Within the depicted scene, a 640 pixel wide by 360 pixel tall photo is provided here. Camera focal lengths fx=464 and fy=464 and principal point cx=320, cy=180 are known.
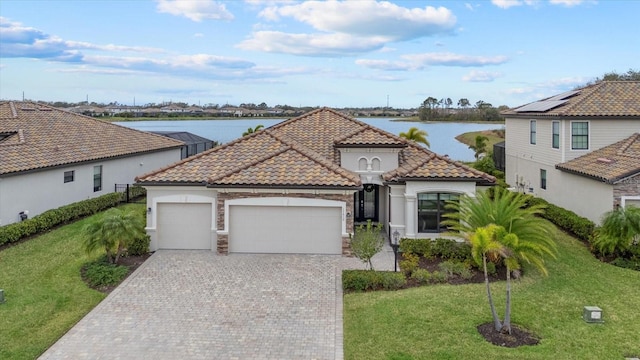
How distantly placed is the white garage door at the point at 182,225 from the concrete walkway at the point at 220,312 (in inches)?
39.6

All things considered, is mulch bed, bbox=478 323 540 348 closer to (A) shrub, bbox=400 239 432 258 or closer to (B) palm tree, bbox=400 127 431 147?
(A) shrub, bbox=400 239 432 258

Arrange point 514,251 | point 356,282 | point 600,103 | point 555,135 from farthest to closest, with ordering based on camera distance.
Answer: point 555,135 → point 600,103 → point 356,282 → point 514,251

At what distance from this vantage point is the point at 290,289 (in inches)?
519

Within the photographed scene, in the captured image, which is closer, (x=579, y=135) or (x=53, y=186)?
(x=53, y=186)

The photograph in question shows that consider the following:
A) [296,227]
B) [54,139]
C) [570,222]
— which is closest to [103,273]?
[296,227]

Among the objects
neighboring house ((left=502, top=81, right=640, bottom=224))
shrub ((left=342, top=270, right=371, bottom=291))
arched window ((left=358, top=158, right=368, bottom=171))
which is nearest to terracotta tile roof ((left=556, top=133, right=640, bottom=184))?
neighboring house ((left=502, top=81, right=640, bottom=224))

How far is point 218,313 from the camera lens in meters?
11.6

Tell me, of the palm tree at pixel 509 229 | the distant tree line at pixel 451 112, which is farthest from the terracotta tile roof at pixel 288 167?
the distant tree line at pixel 451 112

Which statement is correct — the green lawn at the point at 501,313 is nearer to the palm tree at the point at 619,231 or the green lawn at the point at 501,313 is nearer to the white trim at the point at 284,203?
the palm tree at the point at 619,231

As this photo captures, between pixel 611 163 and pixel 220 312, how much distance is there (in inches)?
633

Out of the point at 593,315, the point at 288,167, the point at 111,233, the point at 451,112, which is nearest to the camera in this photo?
the point at 593,315

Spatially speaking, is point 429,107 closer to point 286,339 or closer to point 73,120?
point 73,120

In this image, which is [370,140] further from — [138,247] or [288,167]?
[138,247]

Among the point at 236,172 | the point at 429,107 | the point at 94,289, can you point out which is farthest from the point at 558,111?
the point at 429,107
